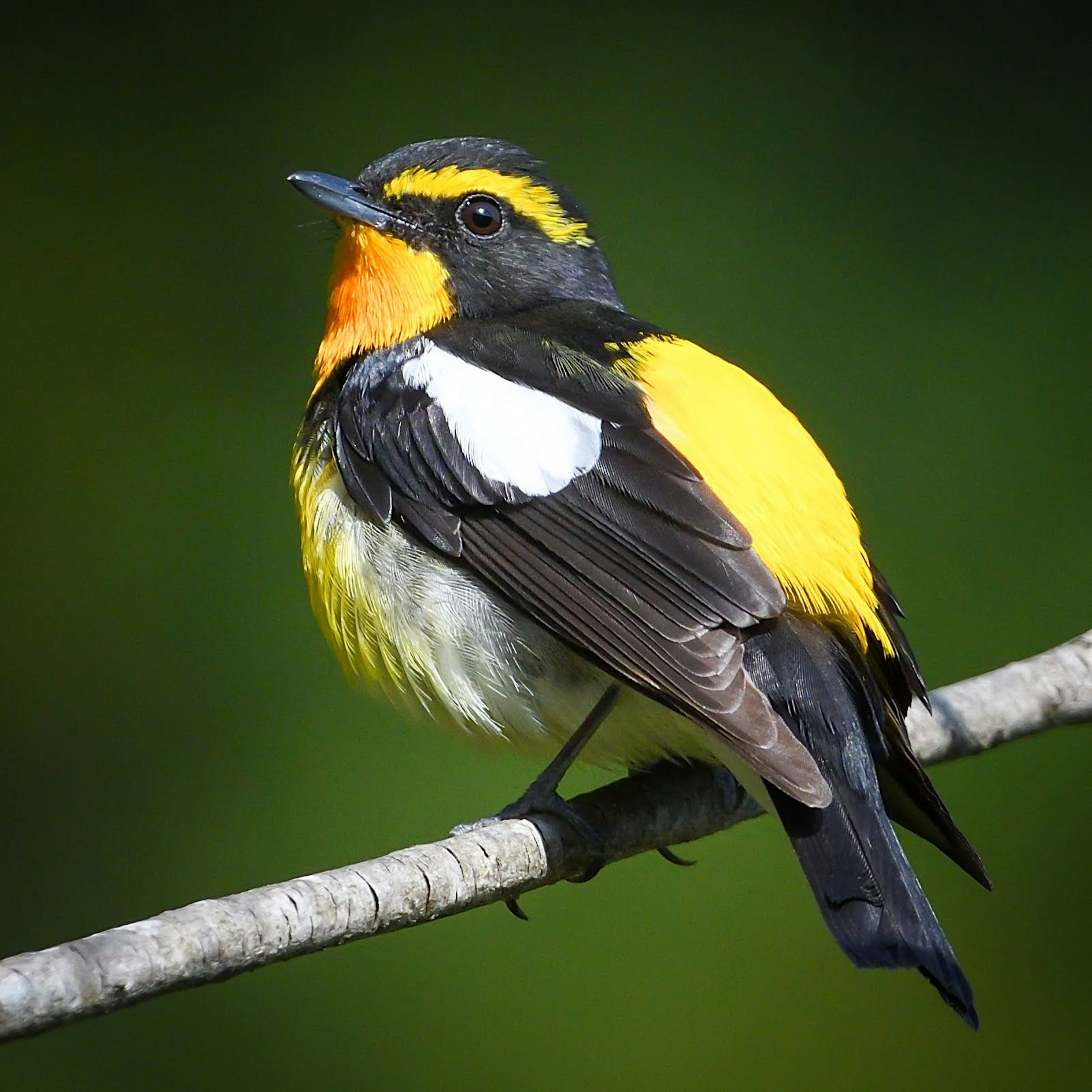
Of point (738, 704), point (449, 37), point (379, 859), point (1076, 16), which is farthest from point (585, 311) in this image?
point (1076, 16)

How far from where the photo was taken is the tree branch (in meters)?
1.75

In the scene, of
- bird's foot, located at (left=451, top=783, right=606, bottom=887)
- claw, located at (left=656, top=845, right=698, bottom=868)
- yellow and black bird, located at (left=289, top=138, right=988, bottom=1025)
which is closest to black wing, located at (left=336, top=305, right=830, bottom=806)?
yellow and black bird, located at (left=289, top=138, right=988, bottom=1025)

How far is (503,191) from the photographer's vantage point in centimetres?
320

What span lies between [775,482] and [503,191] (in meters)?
0.98

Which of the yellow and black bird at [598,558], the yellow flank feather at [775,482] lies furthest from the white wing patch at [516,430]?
the yellow flank feather at [775,482]

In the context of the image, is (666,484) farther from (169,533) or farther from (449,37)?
(449,37)

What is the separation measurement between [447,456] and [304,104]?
227cm

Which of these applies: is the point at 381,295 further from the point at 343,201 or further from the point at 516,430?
the point at 516,430

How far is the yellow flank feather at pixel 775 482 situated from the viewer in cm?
253

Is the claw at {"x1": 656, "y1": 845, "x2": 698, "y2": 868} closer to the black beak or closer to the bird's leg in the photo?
the bird's leg

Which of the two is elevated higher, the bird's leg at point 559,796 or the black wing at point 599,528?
the black wing at point 599,528

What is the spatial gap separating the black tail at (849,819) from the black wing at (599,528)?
85 millimetres

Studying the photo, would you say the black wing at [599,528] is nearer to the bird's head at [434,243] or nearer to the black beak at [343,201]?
the bird's head at [434,243]

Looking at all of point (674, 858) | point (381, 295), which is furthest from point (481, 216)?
point (674, 858)
